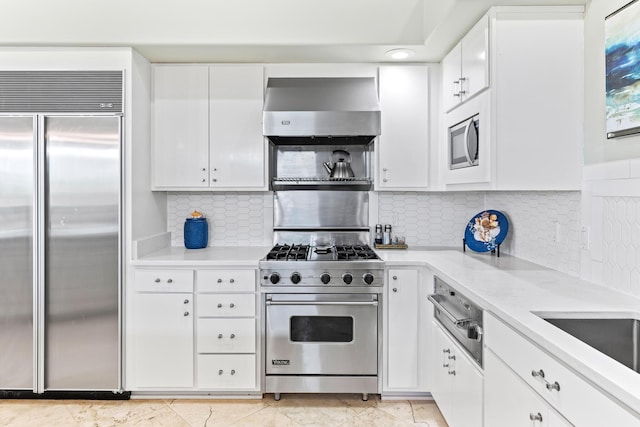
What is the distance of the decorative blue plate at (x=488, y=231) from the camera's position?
271cm

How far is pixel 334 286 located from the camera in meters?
2.54

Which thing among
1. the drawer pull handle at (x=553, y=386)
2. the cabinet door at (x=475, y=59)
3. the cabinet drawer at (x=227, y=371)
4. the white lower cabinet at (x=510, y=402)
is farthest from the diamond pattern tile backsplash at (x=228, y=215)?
the drawer pull handle at (x=553, y=386)

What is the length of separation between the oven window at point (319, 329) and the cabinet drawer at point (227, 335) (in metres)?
0.28

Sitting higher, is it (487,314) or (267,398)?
(487,314)

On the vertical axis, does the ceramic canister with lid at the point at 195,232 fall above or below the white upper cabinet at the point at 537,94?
below

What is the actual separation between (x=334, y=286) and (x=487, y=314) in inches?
43.3

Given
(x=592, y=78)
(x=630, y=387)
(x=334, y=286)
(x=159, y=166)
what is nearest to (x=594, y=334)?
(x=630, y=387)

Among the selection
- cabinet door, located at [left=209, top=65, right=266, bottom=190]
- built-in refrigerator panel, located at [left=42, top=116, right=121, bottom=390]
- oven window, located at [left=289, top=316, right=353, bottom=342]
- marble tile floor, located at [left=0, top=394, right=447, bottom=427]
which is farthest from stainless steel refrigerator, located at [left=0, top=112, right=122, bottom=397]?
oven window, located at [left=289, top=316, right=353, bottom=342]

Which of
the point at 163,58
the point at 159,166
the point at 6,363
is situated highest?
the point at 163,58

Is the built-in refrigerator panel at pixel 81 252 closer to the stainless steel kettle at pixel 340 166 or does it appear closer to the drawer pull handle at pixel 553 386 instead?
the stainless steel kettle at pixel 340 166

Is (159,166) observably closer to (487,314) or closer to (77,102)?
(77,102)

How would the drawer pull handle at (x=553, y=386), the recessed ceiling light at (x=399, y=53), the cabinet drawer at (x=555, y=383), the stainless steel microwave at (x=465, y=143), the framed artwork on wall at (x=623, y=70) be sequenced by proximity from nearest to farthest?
the cabinet drawer at (x=555, y=383)
the drawer pull handle at (x=553, y=386)
the framed artwork on wall at (x=623, y=70)
the stainless steel microwave at (x=465, y=143)
the recessed ceiling light at (x=399, y=53)

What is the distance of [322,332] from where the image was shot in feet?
8.44

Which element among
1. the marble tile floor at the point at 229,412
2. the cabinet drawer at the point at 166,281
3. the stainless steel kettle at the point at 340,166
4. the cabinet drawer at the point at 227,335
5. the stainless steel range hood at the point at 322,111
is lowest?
the marble tile floor at the point at 229,412
